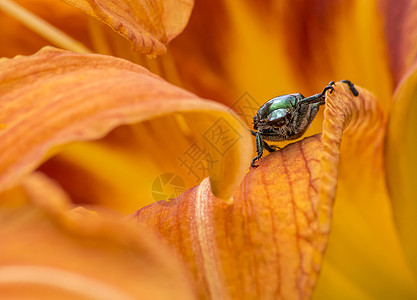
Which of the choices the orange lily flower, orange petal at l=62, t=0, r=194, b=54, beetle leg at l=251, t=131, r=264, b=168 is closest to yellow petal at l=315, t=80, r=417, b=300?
the orange lily flower

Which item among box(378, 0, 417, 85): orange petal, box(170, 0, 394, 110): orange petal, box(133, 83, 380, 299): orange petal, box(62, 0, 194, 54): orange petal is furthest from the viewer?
box(170, 0, 394, 110): orange petal

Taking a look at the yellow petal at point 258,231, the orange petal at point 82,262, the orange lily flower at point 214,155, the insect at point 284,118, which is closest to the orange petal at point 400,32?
the orange lily flower at point 214,155

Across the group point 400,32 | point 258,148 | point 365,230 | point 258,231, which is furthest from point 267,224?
point 400,32

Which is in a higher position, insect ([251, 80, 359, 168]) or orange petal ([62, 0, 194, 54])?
orange petal ([62, 0, 194, 54])

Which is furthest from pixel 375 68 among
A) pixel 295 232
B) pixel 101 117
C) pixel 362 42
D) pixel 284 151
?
pixel 101 117

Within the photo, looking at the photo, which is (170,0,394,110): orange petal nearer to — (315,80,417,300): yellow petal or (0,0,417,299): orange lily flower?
(0,0,417,299): orange lily flower

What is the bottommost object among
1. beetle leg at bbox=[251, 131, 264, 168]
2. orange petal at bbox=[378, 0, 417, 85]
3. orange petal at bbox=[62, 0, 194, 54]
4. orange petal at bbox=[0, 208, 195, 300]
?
orange petal at bbox=[0, 208, 195, 300]

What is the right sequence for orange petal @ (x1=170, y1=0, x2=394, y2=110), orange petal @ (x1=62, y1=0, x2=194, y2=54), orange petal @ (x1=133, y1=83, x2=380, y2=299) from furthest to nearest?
orange petal @ (x1=170, y1=0, x2=394, y2=110) → orange petal @ (x1=62, y1=0, x2=194, y2=54) → orange petal @ (x1=133, y1=83, x2=380, y2=299)

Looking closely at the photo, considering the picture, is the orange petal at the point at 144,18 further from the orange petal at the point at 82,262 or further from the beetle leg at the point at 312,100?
the orange petal at the point at 82,262

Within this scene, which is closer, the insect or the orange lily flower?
the orange lily flower
